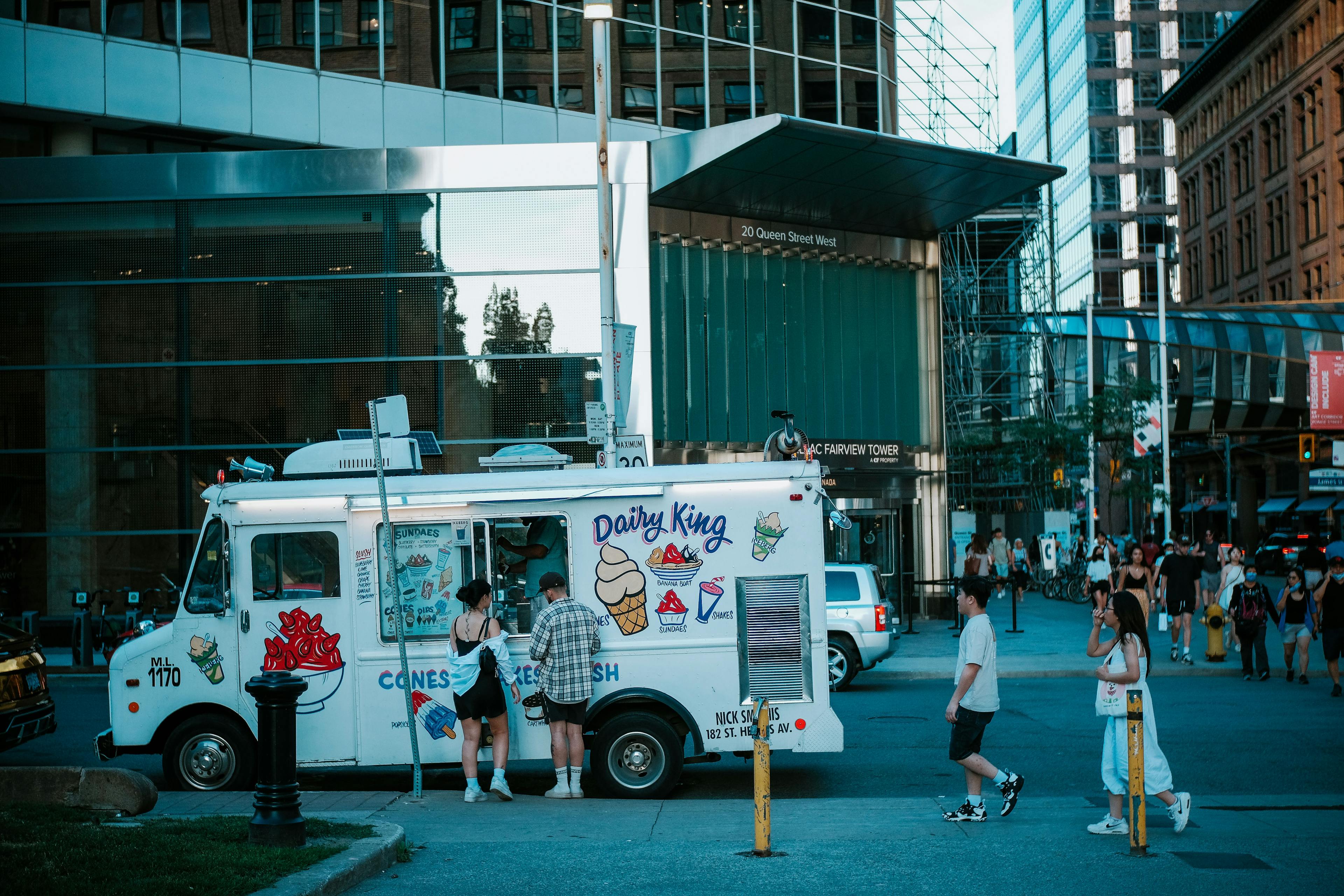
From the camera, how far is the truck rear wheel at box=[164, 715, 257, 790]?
37.2 ft

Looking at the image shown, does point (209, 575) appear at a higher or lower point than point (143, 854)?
higher

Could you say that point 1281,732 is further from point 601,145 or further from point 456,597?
point 601,145

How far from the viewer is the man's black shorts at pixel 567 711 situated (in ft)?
35.4

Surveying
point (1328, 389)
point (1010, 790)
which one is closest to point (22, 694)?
point (1010, 790)

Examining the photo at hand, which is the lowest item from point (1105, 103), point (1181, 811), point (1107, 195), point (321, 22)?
point (1181, 811)

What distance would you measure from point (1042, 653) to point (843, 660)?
551 cm

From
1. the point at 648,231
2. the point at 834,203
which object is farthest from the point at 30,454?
the point at 834,203

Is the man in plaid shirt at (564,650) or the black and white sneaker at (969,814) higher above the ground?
the man in plaid shirt at (564,650)

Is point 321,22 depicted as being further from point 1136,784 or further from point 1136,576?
point 1136,784

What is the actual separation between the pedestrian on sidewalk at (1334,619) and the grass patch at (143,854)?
1306 centimetres

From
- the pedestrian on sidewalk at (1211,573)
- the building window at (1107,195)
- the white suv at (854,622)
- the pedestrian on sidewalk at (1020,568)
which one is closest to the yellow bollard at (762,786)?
the white suv at (854,622)

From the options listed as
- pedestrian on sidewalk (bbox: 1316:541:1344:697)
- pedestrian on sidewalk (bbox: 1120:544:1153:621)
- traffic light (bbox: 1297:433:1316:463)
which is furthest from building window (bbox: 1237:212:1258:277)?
pedestrian on sidewalk (bbox: 1316:541:1344:697)

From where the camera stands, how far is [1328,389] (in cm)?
3528

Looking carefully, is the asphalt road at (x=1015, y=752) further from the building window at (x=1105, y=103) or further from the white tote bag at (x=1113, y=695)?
the building window at (x=1105, y=103)
